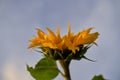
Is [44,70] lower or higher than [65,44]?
lower

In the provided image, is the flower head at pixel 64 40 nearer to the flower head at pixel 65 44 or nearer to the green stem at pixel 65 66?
the flower head at pixel 65 44

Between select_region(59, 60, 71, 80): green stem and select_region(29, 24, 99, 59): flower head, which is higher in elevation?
select_region(29, 24, 99, 59): flower head

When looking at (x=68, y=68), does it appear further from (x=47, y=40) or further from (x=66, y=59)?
(x=47, y=40)

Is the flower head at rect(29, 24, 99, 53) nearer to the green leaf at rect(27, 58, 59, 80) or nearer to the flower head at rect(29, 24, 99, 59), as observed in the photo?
the flower head at rect(29, 24, 99, 59)

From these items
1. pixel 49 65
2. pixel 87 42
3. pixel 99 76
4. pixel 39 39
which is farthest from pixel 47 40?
pixel 99 76

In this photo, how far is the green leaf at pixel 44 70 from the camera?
2074 mm

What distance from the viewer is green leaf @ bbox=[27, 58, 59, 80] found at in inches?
81.7

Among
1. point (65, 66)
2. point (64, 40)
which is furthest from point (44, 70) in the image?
point (64, 40)

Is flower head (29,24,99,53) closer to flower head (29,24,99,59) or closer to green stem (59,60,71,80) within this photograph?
flower head (29,24,99,59)

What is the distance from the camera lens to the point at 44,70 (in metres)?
2.10

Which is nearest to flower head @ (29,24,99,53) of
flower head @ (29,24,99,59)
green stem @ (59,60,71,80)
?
flower head @ (29,24,99,59)

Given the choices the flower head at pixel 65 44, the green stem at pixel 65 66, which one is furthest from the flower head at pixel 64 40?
the green stem at pixel 65 66

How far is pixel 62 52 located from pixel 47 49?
0.14m

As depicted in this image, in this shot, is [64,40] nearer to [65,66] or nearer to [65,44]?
[65,44]
